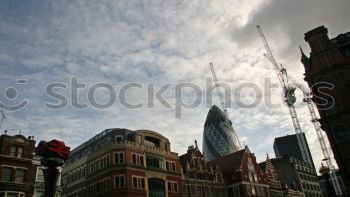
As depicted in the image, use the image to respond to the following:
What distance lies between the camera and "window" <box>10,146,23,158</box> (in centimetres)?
4547

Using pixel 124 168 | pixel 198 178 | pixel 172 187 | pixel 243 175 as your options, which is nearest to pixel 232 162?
pixel 243 175

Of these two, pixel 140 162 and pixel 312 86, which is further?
pixel 140 162

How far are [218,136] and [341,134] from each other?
13851 centimetres

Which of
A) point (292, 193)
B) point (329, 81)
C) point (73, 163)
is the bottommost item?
point (292, 193)

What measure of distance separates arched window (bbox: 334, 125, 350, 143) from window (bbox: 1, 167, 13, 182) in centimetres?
4883

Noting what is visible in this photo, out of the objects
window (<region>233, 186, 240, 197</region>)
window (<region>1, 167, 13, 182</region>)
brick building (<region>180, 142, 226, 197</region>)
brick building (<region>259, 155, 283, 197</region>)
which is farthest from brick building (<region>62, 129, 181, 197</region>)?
brick building (<region>259, 155, 283, 197</region>)

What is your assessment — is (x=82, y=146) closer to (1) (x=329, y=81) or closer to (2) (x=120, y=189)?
(2) (x=120, y=189)

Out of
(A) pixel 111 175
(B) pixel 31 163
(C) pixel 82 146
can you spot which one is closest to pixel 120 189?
(A) pixel 111 175

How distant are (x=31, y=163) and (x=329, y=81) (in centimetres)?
→ 4849

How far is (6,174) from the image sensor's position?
144 feet

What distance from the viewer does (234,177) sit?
255 feet

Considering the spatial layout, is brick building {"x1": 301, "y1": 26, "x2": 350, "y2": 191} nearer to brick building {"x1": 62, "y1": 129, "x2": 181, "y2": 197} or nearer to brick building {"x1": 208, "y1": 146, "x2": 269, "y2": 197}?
brick building {"x1": 62, "y1": 129, "x2": 181, "y2": 197}

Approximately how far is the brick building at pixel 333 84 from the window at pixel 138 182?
105ft

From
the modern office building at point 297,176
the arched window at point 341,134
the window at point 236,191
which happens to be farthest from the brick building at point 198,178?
the modern office building at point 297,176
